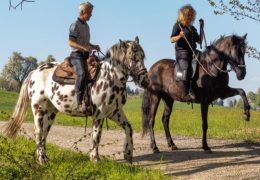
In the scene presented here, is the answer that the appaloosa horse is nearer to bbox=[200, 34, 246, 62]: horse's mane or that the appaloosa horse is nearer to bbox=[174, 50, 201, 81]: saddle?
bbox=[174, 50, 201, 81]: saddle

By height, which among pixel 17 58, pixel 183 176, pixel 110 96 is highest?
pixel 17 58

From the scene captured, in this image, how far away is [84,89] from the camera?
8.43 m

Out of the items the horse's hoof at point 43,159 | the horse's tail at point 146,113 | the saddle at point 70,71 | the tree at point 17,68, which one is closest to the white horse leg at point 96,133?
the saddle at point 70,71

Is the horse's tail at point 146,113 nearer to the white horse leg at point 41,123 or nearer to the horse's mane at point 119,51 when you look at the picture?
the white horse leg at point 41,123

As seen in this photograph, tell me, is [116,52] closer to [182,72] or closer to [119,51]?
[119,51]

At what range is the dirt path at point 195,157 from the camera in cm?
812

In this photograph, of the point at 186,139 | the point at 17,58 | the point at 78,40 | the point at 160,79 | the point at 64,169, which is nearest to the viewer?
the point at 64,169

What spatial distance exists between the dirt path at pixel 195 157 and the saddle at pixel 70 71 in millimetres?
1408

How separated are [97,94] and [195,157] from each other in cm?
312

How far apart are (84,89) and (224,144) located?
19.5 feet

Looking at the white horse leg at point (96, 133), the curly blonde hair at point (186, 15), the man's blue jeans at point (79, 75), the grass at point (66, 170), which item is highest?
the curly blonde hair at point (186, 15)

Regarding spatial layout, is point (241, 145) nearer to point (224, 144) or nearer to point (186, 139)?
point (224, 144)

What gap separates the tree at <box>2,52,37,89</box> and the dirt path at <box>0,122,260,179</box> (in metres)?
88.8

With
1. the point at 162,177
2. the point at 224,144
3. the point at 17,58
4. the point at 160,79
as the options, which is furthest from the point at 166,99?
the point at 17,58
